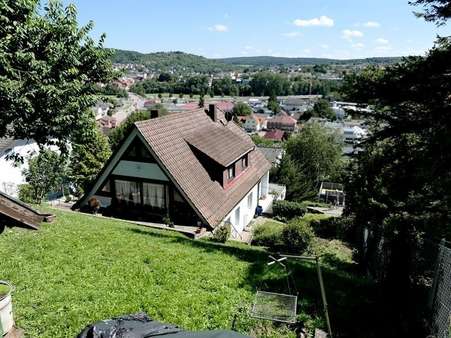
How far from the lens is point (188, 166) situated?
63.0ft

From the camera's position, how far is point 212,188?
63.8ft

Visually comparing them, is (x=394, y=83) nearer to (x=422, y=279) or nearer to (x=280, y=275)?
(x=422, y=279)

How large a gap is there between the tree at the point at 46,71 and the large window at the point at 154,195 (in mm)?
6323

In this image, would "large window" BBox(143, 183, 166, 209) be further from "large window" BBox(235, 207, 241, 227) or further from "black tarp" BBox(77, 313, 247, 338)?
"black tarp" BBox(77, 313, 247, 338)

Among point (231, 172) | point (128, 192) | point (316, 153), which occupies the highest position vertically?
point (231, 172)

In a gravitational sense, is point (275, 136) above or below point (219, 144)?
below

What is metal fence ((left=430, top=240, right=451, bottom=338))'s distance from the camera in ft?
19.7

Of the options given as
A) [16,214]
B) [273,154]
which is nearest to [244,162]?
[16,214]

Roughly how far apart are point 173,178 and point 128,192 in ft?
10.8

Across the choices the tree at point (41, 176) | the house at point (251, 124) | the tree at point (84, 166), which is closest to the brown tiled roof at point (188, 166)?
the tree at point (41, 176)

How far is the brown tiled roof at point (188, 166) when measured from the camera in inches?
711

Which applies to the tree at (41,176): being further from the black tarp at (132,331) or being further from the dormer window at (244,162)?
the black tarp at (132,331)

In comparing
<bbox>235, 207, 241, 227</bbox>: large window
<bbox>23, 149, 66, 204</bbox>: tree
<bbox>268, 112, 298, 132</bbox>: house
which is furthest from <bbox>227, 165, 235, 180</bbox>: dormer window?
<bbox>268, 112, 298, 132</bbox>: house

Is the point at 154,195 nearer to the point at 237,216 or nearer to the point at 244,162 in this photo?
the point at 237,216
